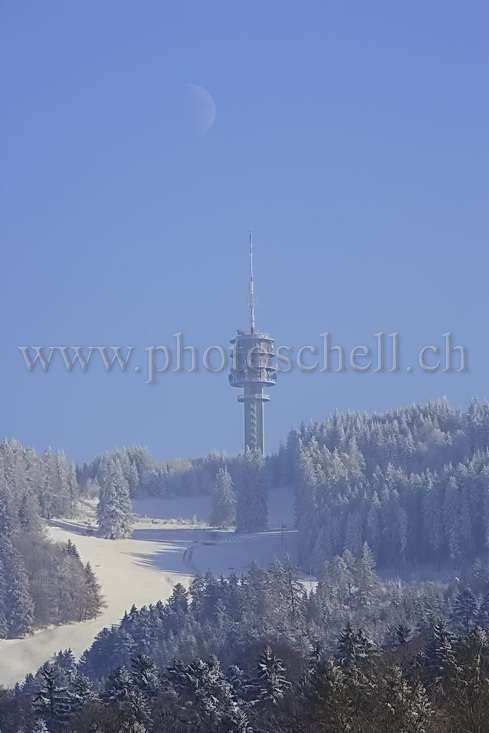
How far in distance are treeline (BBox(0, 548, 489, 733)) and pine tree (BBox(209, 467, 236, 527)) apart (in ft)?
191

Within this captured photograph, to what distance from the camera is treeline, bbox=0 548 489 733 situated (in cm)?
3045

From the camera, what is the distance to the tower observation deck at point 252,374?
192 metres

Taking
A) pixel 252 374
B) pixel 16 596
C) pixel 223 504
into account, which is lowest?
pixel 16 596

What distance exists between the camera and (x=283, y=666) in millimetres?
55000

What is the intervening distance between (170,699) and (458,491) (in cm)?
8046

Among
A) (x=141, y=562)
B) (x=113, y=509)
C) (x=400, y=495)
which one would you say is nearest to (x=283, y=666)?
(x=400, y=495)

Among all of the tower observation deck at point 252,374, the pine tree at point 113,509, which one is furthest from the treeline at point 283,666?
the tower observation deck at point 252,374

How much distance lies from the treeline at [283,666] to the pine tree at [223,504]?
58.2 m

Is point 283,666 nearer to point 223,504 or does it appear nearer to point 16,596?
point 16,596

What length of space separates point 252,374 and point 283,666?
138 metres

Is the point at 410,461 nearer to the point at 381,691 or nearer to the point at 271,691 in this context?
the point at 271,691

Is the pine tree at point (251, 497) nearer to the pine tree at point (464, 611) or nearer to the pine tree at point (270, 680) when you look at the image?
the pine tree at point (464, 611)

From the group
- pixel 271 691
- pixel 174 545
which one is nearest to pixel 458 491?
pixel 174 545

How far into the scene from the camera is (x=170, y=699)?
46500 millimetres
